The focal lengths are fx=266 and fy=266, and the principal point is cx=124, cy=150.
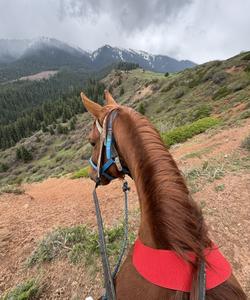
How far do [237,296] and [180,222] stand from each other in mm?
613

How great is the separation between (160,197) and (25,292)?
3176 millimetres

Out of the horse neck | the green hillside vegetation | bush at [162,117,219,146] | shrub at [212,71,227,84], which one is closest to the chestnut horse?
the horse neck

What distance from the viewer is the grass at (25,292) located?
3.77m

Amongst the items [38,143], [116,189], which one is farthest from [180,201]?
[38,143]

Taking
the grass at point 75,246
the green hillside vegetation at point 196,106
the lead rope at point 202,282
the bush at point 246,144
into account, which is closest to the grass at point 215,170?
the bush at point 246,144

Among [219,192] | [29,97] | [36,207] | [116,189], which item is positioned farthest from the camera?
[29,97]

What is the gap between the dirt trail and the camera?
417cm

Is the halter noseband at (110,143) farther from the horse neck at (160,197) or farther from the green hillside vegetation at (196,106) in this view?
the green hillside vegetation at (196,106)

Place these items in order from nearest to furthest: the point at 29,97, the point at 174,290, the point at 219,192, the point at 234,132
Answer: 1. the point at 174,290
2. the point at 219,192
3. the point at 234,132
4. the point at 29,97

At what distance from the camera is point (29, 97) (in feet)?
536

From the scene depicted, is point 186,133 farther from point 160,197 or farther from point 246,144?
point 160,197

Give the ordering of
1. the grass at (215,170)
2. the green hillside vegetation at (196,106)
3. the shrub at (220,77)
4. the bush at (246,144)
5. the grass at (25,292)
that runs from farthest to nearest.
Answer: the shrub at (220,77) < the green hillside vegetation at (196,106) < the bush at (246,144) < the grass at (215,170) < the grass at (25,292)

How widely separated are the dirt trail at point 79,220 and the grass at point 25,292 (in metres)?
0.19

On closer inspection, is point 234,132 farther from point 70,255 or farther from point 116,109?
point 116,109
